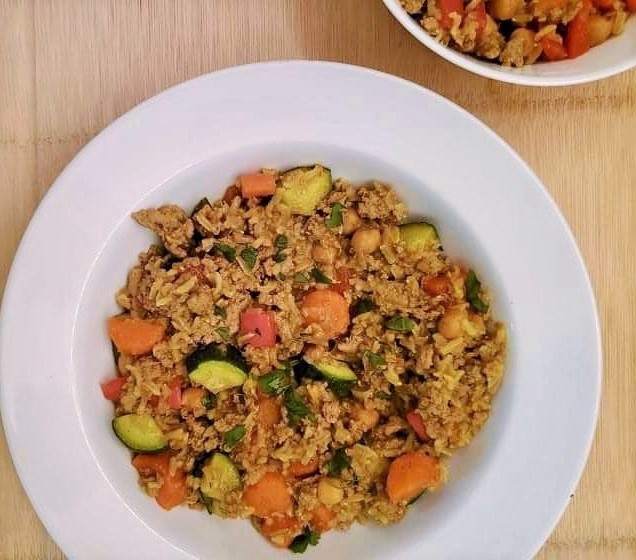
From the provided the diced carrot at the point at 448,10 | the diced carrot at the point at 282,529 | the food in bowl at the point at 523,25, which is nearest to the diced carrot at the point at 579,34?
the food in bowl at the point at 523,25

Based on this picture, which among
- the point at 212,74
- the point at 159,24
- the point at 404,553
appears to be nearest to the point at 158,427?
the point at 404,553

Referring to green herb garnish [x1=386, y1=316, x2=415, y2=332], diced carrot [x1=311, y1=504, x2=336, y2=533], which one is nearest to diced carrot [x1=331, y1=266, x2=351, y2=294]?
green herb garnish [x1=386, y1=316, x2=415, y2=332]

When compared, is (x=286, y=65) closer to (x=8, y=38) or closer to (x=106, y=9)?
(x=106, y=9)

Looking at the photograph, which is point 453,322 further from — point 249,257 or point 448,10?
point 448,10

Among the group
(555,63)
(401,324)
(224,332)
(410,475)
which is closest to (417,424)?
(410,475)

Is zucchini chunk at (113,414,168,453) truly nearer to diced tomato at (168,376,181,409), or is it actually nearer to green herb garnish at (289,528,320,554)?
diced tomato at (168,376,181,409)

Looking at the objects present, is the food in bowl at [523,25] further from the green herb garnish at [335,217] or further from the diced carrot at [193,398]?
the diced carrot at [193,398]
